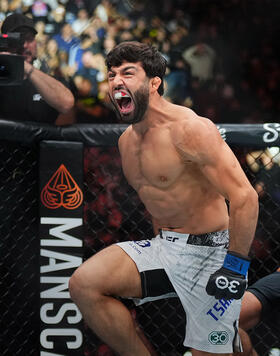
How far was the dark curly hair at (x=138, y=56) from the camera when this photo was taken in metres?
2.04

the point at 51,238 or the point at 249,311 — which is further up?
the point at 51,238

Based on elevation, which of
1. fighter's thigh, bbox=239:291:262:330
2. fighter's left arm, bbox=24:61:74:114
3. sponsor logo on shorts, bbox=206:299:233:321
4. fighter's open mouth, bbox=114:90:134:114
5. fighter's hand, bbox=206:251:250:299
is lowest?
fighter's thigh, bbox=239:291:262:330

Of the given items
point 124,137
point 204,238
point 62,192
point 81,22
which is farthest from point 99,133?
point 81,22

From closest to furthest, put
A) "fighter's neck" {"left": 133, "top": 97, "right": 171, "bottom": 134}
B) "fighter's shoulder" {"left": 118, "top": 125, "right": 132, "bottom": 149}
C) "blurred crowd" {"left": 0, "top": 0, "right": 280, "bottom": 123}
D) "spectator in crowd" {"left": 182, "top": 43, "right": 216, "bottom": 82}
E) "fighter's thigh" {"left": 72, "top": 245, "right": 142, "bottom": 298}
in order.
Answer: "fighter's thigh" {"left": 72, "top": 245, "right": 142, "bottom": 298} → "fighter's neck" {"left": 133, "top": 97, "right": 171, "bottom": 134} → "fighter's shoulder" {"left": 118, "top": 125, "right": 132, "bottom": 149} → "blurred crowd" {"left": 0, "top": 0, "right": 280, "bottom": 123} → "spectator in crowd" {"left": 182, "top": 43, "right": 216, "bottom": 82}

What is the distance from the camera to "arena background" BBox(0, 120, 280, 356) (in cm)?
232

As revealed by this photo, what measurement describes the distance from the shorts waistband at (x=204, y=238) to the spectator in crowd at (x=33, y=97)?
842mm

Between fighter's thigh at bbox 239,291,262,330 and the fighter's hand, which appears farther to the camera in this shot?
fighter's thigh at bbox 239,291,262,330

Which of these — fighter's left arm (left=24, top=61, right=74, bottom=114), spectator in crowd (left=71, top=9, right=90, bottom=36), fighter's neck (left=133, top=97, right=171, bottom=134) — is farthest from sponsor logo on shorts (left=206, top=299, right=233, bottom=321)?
spectator in crowd (left=71, top=9, right=90, bottom=36)

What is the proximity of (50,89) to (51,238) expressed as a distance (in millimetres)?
652

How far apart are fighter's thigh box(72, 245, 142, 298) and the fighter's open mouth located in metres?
0.48

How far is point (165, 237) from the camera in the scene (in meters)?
2.08

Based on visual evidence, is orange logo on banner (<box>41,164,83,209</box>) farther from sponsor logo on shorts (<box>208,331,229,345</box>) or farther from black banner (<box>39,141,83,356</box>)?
sponsor logo on shorts (<box>208,331,229,345</box>)

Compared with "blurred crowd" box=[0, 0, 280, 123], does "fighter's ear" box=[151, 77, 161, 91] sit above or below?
above

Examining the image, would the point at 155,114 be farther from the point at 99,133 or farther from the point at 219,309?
the point at 219,309
